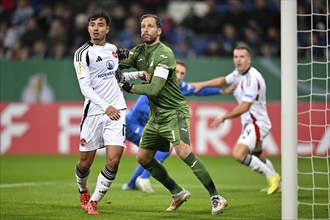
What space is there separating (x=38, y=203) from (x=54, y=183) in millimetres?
2891

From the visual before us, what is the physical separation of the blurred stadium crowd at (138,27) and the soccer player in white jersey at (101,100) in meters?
10.8

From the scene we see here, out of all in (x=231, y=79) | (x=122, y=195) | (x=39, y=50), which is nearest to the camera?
(x=122, y=195)

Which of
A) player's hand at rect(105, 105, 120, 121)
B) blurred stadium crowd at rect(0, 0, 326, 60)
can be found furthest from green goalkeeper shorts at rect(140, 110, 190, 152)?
blurred stadium crowd at rect(0, 0, 326, 60)

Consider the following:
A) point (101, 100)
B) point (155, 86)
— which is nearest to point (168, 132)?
point (155, 86)

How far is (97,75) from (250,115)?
145 inches

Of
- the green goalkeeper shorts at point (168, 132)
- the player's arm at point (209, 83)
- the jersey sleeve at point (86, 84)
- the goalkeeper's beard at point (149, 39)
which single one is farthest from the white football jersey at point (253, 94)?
the jersey sleeve at point (86, 84)

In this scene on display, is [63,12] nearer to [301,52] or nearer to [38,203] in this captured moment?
[301,52]

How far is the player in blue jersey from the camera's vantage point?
11.5 metres

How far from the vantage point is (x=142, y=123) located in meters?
11.9

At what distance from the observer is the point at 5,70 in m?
20.1

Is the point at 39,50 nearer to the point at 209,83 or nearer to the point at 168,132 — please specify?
the point at 209,83

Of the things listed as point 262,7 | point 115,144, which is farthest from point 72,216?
point 262,7

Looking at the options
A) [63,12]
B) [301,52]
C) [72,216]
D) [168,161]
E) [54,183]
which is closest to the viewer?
[72,216]

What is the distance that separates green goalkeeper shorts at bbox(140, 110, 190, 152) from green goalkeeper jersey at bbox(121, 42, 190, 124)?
49mm
